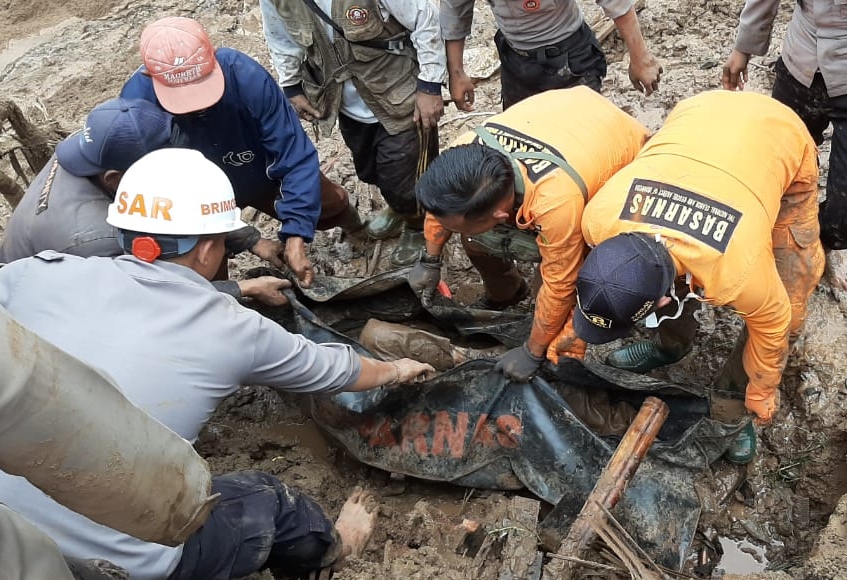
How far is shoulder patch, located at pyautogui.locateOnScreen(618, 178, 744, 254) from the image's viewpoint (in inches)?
91.2

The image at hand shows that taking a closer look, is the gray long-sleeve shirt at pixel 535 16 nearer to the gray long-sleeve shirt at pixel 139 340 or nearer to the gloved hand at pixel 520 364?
the gloved hand at pixel 520 364

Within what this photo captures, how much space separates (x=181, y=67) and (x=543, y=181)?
153 centimetres

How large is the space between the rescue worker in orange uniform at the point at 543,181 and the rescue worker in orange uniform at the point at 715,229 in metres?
0.16

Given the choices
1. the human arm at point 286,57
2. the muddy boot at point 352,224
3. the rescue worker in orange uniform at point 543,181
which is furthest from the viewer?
the muddy boot at point 352,224

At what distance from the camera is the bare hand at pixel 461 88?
156 inches

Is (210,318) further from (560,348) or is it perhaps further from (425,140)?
(425,140)

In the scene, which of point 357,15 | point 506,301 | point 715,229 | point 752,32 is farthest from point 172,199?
point 752,32

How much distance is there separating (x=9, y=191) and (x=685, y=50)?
14.7 ft

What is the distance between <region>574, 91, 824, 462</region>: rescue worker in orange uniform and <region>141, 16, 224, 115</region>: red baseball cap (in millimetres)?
1644

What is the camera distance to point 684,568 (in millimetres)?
2660

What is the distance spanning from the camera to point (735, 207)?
234 centimetres

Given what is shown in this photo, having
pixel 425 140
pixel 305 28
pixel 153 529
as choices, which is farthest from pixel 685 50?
pixel 153 529

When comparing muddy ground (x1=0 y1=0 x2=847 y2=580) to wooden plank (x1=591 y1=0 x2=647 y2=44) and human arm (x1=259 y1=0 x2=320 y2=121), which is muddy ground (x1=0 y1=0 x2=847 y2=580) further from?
human arm (x1=259 y1=0 x2=320 y2=121)

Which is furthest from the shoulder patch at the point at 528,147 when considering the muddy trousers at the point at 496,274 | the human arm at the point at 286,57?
the human arm at the point at 286,57
